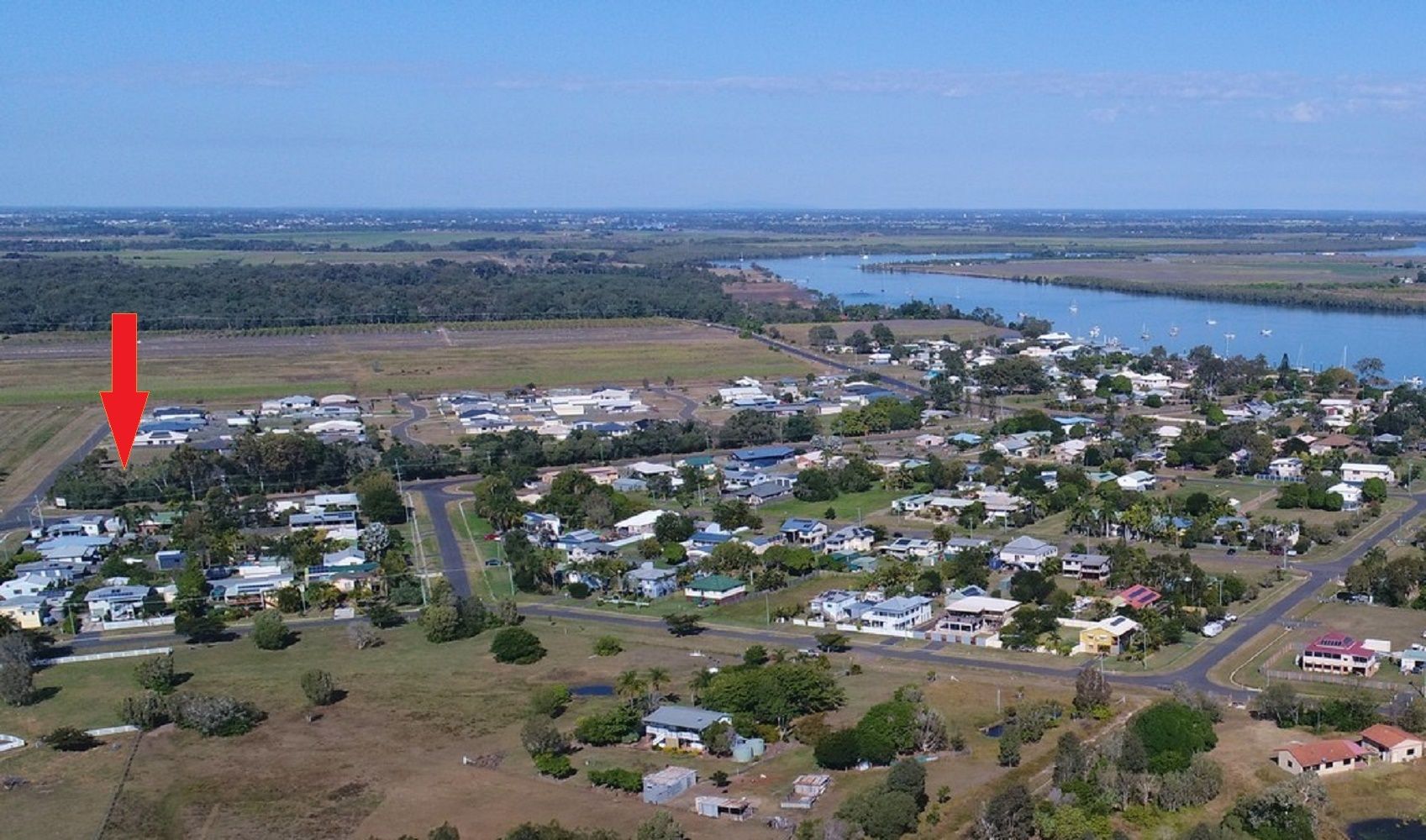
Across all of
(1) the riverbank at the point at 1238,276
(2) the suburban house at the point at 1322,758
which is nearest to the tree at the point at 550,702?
(2) the suburban house at the point at 1322,758

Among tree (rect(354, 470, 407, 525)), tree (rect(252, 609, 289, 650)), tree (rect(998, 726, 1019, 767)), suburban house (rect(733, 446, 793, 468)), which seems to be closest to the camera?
tree (rect(998, 726, 1019, 767))

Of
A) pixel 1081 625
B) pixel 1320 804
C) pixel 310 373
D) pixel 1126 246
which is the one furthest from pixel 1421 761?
pixel 1126 246

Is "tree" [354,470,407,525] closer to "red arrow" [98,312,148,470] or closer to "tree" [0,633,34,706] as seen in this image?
"tree" [0,633,34,706]

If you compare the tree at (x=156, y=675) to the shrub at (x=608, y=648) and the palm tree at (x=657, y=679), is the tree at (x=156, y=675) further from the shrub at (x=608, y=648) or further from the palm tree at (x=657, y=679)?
the palm tree at (x=657, y=679)

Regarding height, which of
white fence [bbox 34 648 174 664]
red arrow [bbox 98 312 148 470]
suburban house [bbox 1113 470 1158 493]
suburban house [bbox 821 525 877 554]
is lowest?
white fence [bbox 34 648 174 664]

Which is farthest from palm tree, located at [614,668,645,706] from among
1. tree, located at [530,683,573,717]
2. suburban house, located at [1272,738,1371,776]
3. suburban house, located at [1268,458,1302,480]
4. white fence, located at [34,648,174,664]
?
suburban house, located at [1268,458,1302,480]

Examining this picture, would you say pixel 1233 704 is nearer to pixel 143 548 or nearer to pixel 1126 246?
pixel 143 548

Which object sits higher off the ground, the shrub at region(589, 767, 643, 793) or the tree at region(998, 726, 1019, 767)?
the tree at region(998, 726, 1019, 767)
